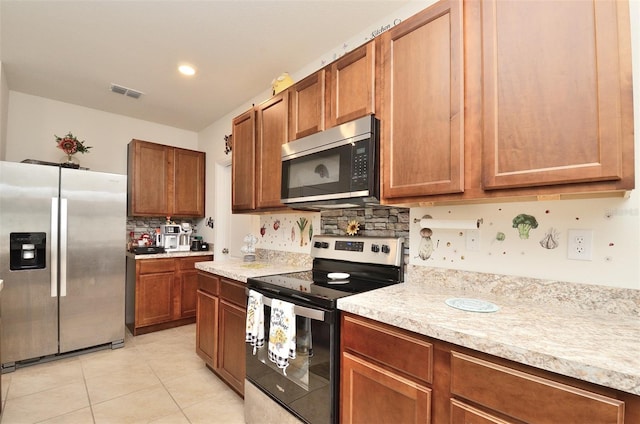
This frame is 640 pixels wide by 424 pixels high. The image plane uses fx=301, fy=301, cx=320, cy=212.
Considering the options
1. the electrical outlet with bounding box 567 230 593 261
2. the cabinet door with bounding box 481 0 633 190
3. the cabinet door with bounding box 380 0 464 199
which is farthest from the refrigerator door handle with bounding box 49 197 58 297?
the electrical outlet with bounding box 567 230 593 261

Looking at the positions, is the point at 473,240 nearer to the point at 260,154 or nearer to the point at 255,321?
the point at 255,321

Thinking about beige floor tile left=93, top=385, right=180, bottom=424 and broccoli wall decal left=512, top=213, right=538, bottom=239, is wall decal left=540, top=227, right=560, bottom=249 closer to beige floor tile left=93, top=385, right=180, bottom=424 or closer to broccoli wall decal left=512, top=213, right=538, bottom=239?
broccoli wall decal left=512, top=213, right=538, bottom=239

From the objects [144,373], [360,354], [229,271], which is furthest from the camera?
[144,373]

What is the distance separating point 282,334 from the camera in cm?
155

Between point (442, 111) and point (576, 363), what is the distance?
1034mm

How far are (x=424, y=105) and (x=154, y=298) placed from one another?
353 centimetres

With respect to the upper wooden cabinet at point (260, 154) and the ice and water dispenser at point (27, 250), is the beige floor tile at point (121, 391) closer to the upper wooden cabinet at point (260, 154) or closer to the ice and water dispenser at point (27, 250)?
the ice and water dispenser at point (27, 250)

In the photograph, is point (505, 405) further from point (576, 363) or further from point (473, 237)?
point (473, 237)

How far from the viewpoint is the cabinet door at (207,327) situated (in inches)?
91.3

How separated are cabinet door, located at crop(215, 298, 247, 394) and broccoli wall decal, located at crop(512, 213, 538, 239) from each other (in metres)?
1.63

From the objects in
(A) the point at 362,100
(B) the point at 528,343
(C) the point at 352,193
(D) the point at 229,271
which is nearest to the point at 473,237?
(C) the point at 352,193

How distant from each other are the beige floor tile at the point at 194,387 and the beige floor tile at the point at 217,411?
0.24 feet

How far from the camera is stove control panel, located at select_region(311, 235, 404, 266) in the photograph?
1.82m

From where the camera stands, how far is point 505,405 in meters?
0.88
